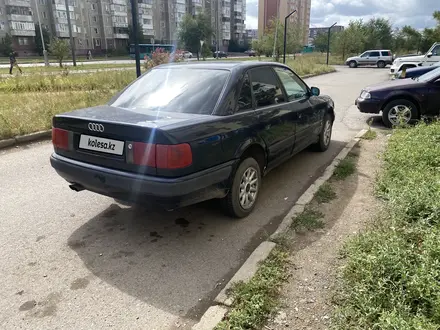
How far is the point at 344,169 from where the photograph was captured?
17.4 feet

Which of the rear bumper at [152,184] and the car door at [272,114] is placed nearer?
the rear bumper at [152,184]

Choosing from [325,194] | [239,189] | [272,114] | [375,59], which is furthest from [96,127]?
[375,59]

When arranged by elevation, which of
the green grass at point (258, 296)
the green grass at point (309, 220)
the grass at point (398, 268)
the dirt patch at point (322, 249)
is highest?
the grass at point (398, 268)

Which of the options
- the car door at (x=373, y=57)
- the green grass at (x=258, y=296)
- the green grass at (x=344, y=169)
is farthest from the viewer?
the car door at (x=373, y=57)

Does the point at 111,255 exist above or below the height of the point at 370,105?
below

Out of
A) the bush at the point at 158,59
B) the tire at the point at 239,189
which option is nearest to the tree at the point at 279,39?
the bush at the point at 158,59

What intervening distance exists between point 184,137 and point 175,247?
1126mm

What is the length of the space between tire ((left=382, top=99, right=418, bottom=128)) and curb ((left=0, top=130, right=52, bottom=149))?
25.4 ft

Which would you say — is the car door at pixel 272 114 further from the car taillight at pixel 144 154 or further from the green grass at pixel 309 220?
the car taillight at pixel 144 154

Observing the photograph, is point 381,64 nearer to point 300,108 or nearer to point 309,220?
point 300,108

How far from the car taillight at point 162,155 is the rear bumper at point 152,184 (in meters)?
0.12

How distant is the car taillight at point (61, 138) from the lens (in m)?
3.54

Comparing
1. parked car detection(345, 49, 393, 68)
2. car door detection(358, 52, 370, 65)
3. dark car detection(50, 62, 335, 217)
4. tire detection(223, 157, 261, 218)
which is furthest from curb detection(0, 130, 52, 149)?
car door detection(358, 52, 370, 65)

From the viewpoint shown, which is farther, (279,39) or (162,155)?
(279,39)
